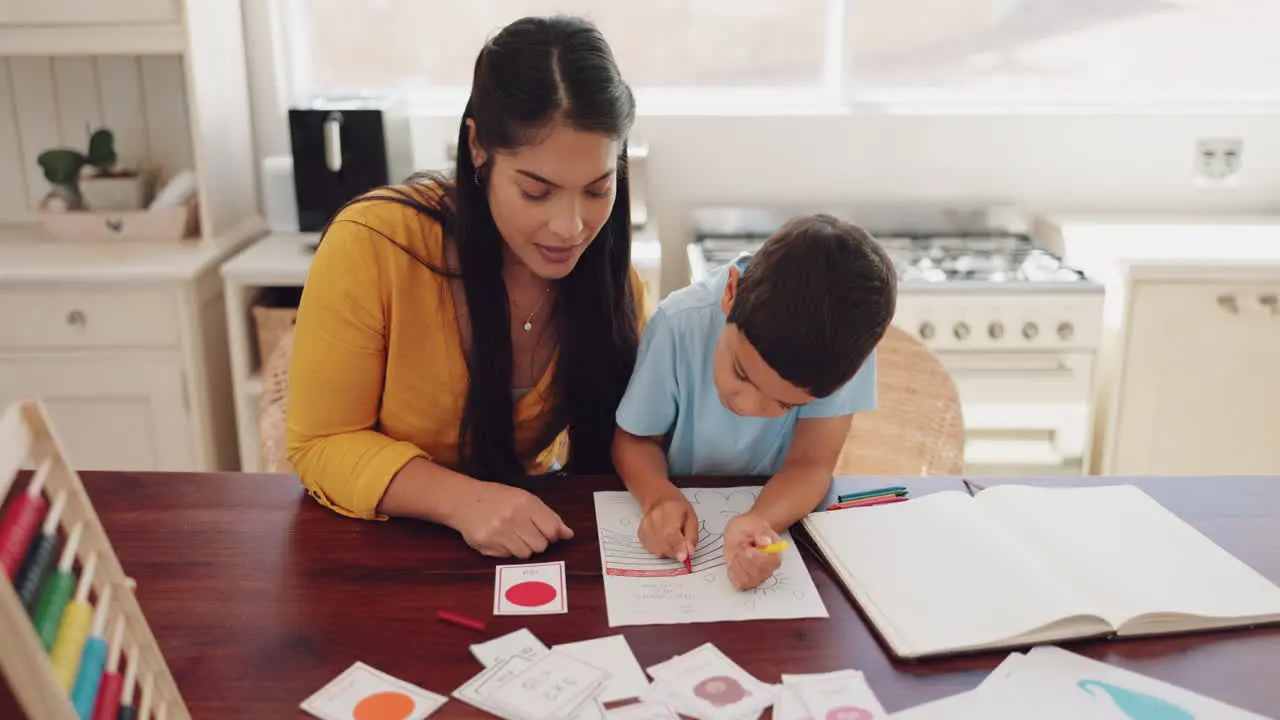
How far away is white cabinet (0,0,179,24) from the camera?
2375 millimetres

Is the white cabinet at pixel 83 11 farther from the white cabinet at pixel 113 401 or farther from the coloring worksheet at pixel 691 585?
the coloring worksheet at pixel 691 585

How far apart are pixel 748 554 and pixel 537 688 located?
267 mm

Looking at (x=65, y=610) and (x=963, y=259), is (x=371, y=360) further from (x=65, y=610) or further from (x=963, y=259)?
(x=963, y=259)

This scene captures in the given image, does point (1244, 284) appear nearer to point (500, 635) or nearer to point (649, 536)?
point (649, 536)

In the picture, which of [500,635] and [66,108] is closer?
[500,635]

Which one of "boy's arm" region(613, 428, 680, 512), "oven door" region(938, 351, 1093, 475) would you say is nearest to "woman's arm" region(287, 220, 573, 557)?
"boy's arm" region(613, 428, 680, 512)

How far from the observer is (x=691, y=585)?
3.64ft

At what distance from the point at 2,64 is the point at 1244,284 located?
3.07 m

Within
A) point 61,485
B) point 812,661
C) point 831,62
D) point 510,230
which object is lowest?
point 812,661

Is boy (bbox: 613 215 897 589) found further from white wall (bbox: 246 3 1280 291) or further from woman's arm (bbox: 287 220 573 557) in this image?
white wall (bbox: 246 3 1280 291)

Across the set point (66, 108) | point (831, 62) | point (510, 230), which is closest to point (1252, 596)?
point (510, 230)

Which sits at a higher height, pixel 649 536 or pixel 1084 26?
pixel 1084 26

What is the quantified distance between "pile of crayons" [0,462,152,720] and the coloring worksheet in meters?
0.43

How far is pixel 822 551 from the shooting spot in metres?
1.18
